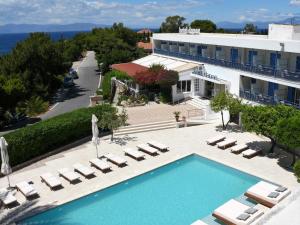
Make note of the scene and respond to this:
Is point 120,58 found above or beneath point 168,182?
above

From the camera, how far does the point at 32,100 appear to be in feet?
142

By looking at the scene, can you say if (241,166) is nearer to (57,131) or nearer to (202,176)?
(202,176)

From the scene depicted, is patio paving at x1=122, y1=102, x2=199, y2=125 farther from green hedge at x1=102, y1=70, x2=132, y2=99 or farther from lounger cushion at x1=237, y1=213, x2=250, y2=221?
lounger cushion at x1=237, y1=213, x2=250, y2=221

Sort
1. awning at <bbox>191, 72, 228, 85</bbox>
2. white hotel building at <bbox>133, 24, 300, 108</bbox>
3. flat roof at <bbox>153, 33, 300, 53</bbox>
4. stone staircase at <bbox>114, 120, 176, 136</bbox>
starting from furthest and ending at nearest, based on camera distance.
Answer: awning at <bbox>191, 72, 228, 85</bbox> → stone staircase at <bbox>114, 120, 176, 136</bbox> → white hotel building at <bbox>133, 24, 300, 108</bbox> → flat roof at <bbox>153, 33, 300, 53</bbox>

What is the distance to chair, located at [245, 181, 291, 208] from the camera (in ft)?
61.8

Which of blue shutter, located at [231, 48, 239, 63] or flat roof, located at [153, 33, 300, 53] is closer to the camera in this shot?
flat roof, located at [153, 33, 300, 53]

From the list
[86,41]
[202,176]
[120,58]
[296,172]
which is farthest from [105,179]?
[86,41]

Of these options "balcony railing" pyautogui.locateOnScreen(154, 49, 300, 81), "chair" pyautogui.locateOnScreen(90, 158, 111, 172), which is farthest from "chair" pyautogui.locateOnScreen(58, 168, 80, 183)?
"balcony railing" pyautogui.locateOnScreen(154, 49, 300, 81)

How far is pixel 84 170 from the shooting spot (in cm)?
2373

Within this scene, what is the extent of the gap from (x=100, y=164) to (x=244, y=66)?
20.1m

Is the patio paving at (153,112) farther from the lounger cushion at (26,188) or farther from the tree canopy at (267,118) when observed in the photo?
the lounger cushion at (26,188)

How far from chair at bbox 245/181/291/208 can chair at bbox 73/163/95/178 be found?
10.4 meters

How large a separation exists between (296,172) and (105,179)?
12.2 m

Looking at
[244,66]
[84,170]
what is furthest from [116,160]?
[244,66]
